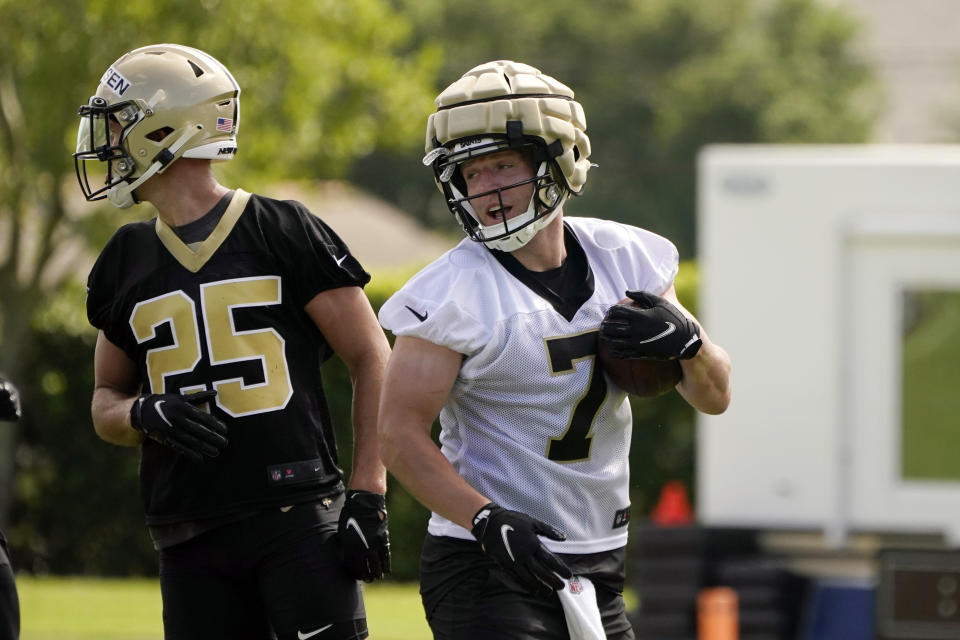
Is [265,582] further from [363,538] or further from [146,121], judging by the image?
[146,121]

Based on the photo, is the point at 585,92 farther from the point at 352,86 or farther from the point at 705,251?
the point at 705,251

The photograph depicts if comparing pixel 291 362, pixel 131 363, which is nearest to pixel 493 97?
pixel 291 362

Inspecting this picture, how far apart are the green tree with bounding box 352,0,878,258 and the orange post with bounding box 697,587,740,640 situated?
3180 cm

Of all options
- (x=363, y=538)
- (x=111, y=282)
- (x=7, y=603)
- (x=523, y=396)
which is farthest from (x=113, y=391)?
(x=523, y=396)

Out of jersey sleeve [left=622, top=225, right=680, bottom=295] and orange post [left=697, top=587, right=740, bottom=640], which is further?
orange post [left=697, top=587, right=740, bottom=640]

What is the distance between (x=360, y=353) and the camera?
3912 mm

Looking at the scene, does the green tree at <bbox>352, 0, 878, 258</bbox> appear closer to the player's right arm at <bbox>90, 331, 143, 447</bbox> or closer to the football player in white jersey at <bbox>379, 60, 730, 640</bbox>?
the player's right arm at <bbox>90, 331, 143, 447</bbox>

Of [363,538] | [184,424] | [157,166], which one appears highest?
[157,166]

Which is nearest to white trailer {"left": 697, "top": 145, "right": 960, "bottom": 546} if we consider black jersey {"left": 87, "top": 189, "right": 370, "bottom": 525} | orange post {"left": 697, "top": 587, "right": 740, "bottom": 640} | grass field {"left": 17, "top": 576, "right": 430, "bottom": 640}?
orange post {"left": 697, "top": 587, "right": 740, "bottom": 640}

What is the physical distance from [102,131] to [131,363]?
572 mm

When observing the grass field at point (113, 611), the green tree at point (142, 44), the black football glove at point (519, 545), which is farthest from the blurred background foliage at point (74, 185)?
the black football glove at point (519, 545)

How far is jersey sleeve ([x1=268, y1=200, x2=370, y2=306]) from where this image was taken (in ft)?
12.6

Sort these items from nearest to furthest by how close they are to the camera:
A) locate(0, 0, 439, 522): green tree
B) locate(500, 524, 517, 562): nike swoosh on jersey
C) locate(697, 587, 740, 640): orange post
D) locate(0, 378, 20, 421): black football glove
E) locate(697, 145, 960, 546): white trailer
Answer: locate(500, 524, 517, 562): nike swoosh on jersey < locate(0, 378, 20, 421): black football glove < locate(697, 587, 740, 640): orange post < locate(697, 145, 960, 546): white trailer < locate(0, 0, 439, 522): green tree

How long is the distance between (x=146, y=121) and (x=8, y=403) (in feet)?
2.70
